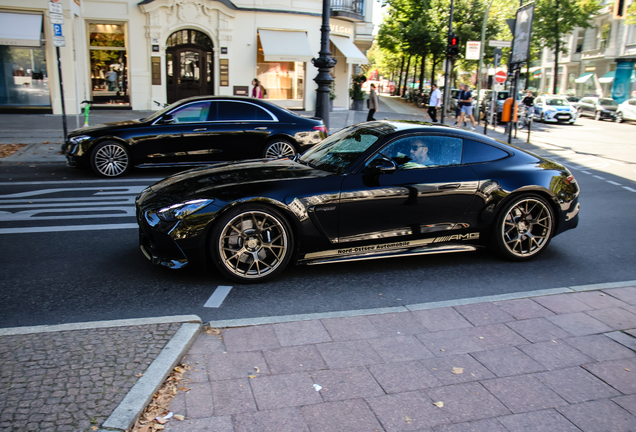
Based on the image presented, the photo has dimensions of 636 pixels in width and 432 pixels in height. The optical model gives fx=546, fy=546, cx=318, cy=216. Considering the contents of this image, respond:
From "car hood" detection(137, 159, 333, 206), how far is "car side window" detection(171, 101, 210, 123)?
5.11m

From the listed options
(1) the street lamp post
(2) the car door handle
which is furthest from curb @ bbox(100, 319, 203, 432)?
(1) the street lamp post

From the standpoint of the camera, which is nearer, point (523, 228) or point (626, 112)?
point (523, 228)

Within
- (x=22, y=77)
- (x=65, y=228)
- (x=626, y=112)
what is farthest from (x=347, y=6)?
(x=65, y=228)

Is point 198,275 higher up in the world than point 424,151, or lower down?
lower down

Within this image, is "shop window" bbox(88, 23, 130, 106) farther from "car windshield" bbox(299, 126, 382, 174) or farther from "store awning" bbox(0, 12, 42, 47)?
"car windshield" bbox(299, 126, 382, 174)

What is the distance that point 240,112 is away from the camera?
1064 centimetres

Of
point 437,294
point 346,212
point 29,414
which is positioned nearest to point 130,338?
point 29,414

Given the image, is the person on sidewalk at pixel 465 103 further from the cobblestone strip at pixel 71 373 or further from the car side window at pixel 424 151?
the cobblestone strip at pixel 71 373

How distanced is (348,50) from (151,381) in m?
26.4

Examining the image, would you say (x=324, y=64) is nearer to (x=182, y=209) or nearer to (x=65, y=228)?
(x=65, y=228)

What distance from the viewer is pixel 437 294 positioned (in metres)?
4.77

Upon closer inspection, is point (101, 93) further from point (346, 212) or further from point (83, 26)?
point (346, 212)

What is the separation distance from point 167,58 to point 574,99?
30096mm

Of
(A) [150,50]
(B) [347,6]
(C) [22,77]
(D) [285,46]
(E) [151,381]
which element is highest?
(B) [347,6]
